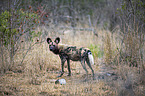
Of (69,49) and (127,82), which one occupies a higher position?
(69,49)

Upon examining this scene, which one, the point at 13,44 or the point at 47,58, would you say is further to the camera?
the point at 47,58

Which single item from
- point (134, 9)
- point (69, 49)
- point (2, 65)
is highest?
point (134, 9)

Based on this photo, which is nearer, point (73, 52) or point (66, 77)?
point (73, 52)

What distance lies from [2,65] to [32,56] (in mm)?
952

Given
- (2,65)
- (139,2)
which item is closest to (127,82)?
(139,2)

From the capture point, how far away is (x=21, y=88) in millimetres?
3588

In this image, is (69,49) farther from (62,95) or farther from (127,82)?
(127,82)

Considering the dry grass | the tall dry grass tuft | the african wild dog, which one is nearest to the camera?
the dry grass

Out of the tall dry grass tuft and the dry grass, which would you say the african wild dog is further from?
the tall dry grass tuft

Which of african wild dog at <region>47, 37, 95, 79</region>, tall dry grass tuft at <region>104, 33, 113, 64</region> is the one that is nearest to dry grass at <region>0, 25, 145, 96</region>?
tall dry grass tuft at <region>104, 33, 113, 64</region>

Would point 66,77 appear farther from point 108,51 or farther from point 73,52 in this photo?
point 108,51

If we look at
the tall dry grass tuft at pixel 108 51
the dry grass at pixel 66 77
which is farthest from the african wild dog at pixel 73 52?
the tall dry grass tuft at pixel 108 51

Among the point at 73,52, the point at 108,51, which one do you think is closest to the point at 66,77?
the point at 73,52

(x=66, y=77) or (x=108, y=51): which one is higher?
(x=108, y=51)
